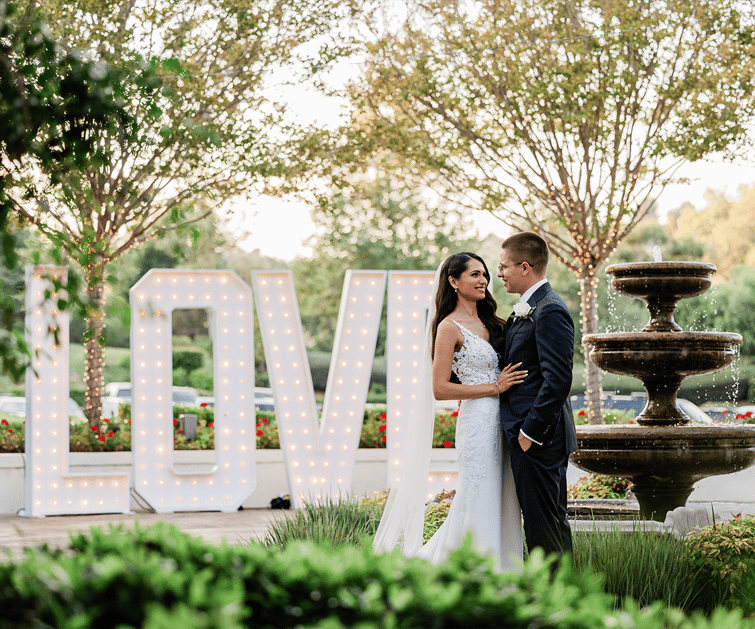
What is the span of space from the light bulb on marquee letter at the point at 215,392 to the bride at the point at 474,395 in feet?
20.2

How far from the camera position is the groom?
4957mm

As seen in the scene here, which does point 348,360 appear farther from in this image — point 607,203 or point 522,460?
point 522,460

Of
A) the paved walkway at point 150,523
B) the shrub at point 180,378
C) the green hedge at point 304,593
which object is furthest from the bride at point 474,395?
the shrub at point 180,378

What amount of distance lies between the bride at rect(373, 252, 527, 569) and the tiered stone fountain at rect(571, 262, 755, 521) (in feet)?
6.57

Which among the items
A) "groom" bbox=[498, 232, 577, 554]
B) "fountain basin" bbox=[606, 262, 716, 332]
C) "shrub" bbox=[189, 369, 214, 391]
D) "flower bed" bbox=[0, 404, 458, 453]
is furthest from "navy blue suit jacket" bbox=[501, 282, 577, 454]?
"shrub" bbox=[189, 369, 214, 391]

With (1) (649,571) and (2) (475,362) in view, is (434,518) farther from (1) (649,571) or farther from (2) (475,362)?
(1) (649,571)

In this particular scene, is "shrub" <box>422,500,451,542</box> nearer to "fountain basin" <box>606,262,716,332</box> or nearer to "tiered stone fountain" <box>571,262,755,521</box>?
"tiered stone fountain" <box>571,262,755,521</box>

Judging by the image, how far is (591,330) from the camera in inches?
580

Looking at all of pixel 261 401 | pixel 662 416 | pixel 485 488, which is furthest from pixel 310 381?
pixel 261 401

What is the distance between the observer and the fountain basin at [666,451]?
709cm

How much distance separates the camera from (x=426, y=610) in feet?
6.56

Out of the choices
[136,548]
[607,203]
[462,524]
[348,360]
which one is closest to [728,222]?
[607,203]

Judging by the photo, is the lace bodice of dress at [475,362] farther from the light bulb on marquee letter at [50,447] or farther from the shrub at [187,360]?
the shrub at [187,360]

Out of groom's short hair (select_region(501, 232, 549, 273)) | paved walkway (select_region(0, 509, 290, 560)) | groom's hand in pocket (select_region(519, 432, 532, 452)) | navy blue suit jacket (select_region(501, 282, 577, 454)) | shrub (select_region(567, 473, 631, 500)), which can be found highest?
groom's short hair (select_region(501, 232, 549, 273))
